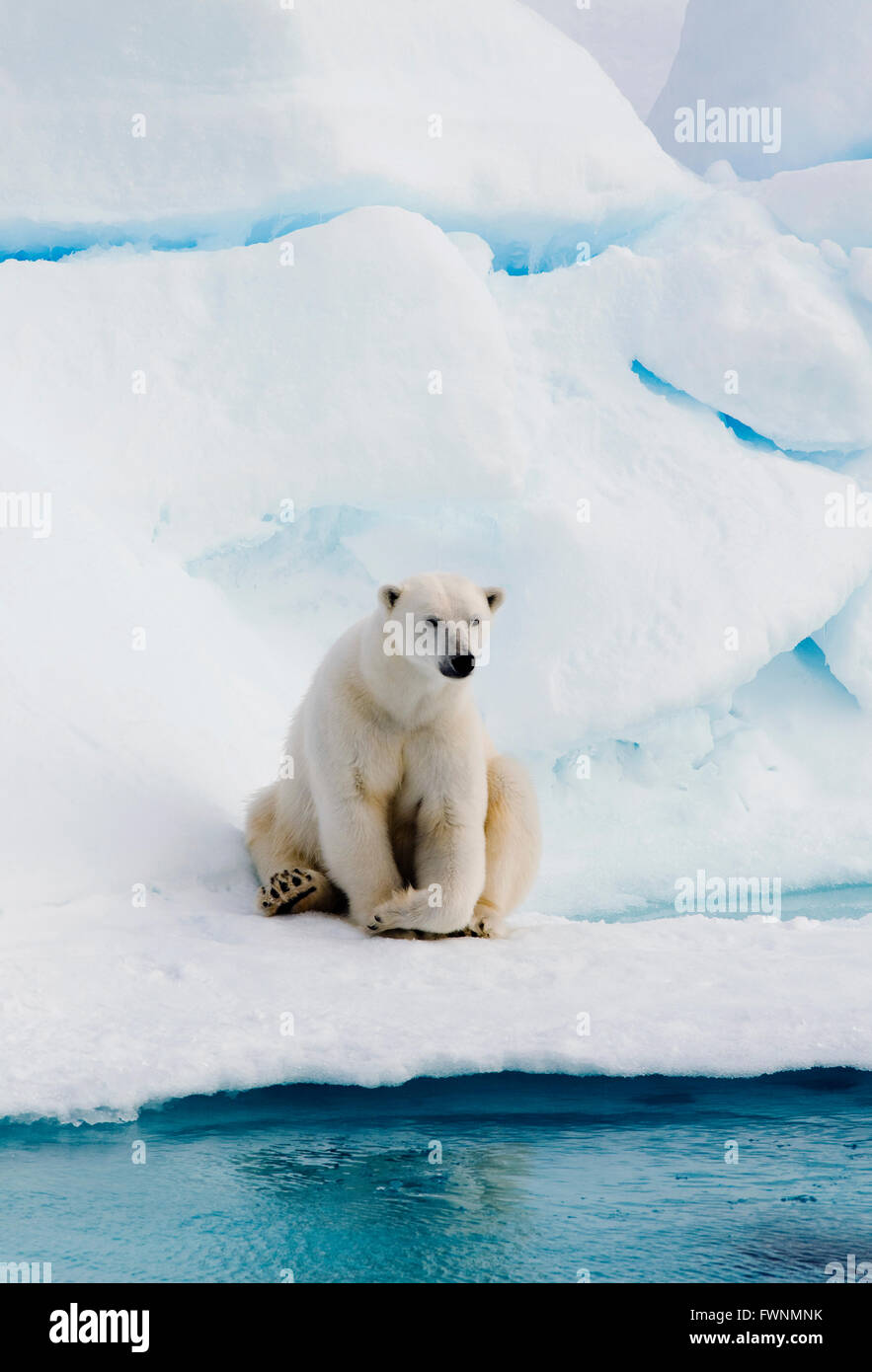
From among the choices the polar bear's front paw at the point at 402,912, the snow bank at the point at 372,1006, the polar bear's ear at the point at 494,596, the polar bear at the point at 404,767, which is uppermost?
the polar bear's ear at the point at 494,596

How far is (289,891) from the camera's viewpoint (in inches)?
151

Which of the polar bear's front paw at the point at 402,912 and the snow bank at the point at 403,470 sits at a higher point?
the snow bank at the point at 403,470

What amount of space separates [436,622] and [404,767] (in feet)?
1.61

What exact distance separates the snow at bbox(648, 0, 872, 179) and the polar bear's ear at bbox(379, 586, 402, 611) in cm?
769

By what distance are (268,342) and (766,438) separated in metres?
3.43

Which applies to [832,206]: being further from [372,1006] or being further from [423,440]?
[372,1006]

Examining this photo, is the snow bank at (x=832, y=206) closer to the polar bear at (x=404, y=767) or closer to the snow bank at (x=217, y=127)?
the snow bank at (x=217, y=127)

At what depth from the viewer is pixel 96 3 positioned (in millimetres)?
7086

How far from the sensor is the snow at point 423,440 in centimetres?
491

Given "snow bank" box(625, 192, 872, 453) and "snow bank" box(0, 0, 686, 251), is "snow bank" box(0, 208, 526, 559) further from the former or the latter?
"snow bank" box(625, 192, 872, 453)

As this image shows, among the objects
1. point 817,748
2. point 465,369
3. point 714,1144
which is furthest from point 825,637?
point 714,1144

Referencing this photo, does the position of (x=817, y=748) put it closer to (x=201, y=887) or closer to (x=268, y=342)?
(x=268, y=342)

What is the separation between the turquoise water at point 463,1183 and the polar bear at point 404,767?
0.81 m

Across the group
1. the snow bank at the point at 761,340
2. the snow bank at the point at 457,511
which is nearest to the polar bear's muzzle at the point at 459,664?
the snow bank at the point at 457,511
